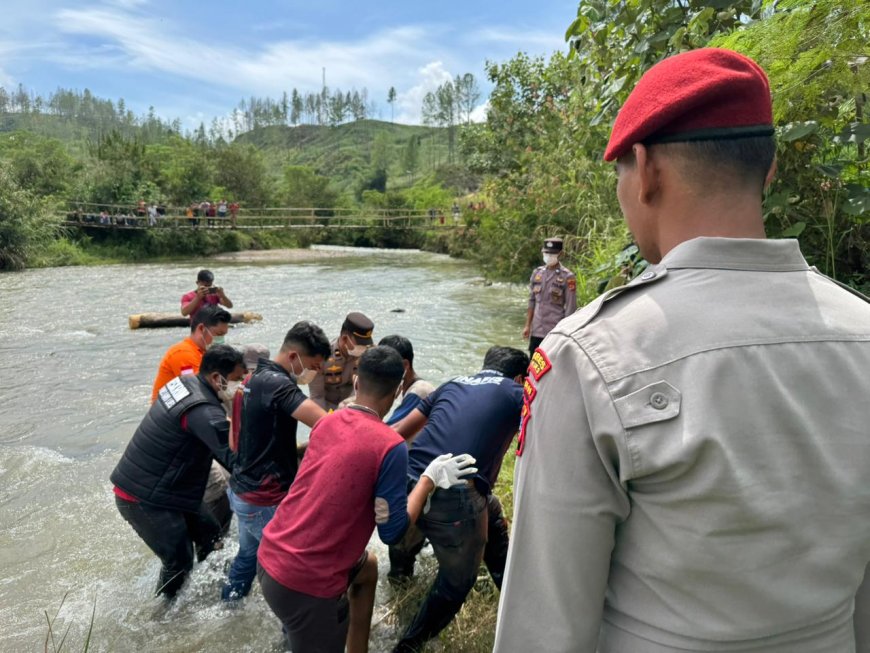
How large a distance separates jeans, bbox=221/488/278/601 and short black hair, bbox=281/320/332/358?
85cm

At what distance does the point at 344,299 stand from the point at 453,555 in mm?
14908

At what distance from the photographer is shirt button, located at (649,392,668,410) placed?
89cm

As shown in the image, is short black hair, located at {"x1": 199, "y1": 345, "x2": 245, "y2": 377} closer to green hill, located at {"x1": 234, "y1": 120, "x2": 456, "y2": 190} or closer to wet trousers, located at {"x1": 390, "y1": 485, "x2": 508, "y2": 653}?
wet trousers, located at {"x1": 390, "y1": 485, "x2": 508, "y2": 653}

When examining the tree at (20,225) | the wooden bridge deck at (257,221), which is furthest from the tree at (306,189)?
the tree at (20,225)

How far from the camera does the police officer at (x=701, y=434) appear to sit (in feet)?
2.89

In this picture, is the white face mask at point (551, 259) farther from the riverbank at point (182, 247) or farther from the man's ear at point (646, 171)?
the riverbank at point (182, 247)

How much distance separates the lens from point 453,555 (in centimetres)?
283

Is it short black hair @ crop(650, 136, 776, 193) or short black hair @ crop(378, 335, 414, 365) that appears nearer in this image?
short black hair @ crop(650, 136, 776, 193)

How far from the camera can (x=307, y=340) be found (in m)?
3.39

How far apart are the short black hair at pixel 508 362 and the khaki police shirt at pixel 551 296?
4.16 metres

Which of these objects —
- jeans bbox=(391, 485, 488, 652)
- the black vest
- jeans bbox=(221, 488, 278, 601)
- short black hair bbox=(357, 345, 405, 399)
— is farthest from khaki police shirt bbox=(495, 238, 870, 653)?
the black vest

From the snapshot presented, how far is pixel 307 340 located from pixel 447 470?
1.17 m

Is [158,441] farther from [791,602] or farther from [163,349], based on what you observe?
[163,349]

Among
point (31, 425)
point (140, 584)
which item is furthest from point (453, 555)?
point (31, 425)
